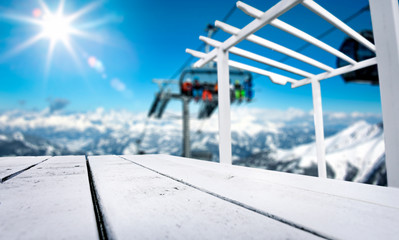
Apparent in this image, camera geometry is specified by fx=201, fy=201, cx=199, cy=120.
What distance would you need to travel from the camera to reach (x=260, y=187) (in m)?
1.06

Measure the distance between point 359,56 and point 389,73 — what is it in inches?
420

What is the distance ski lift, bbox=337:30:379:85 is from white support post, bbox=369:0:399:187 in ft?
28.8

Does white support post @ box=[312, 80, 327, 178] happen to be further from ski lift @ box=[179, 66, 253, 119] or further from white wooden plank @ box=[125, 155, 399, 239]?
ski lift @ box=[179, 66, 253, 119]

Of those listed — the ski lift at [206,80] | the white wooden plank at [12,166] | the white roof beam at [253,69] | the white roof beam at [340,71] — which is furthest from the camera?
the ski lift at [206,80]

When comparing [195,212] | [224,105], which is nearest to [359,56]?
[224,105]

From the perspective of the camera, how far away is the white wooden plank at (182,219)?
508 mm

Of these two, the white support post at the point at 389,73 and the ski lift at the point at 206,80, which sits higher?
the ski lift at the point at 206,80

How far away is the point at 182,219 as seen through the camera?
0.61 metres

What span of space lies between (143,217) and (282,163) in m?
73.7

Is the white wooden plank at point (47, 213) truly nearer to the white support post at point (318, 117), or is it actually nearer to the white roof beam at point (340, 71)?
the white roof beam at point (340, 71)

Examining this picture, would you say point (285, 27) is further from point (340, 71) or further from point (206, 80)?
point (206, 80)

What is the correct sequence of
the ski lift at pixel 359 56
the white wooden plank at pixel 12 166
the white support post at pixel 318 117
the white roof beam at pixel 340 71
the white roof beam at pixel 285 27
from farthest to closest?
1. the ski lift at pixel 359 56
2. the white support post at pixel 318 117
3. the white roof beam at pixel 340 71
4. the white roof beam at pixel 285 27
5. the white wooden plank at pixel 12 166

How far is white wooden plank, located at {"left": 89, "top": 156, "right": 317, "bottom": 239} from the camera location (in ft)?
1.67

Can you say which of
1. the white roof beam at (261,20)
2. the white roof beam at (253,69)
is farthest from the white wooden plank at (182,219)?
the white roof beam at (253,69)
